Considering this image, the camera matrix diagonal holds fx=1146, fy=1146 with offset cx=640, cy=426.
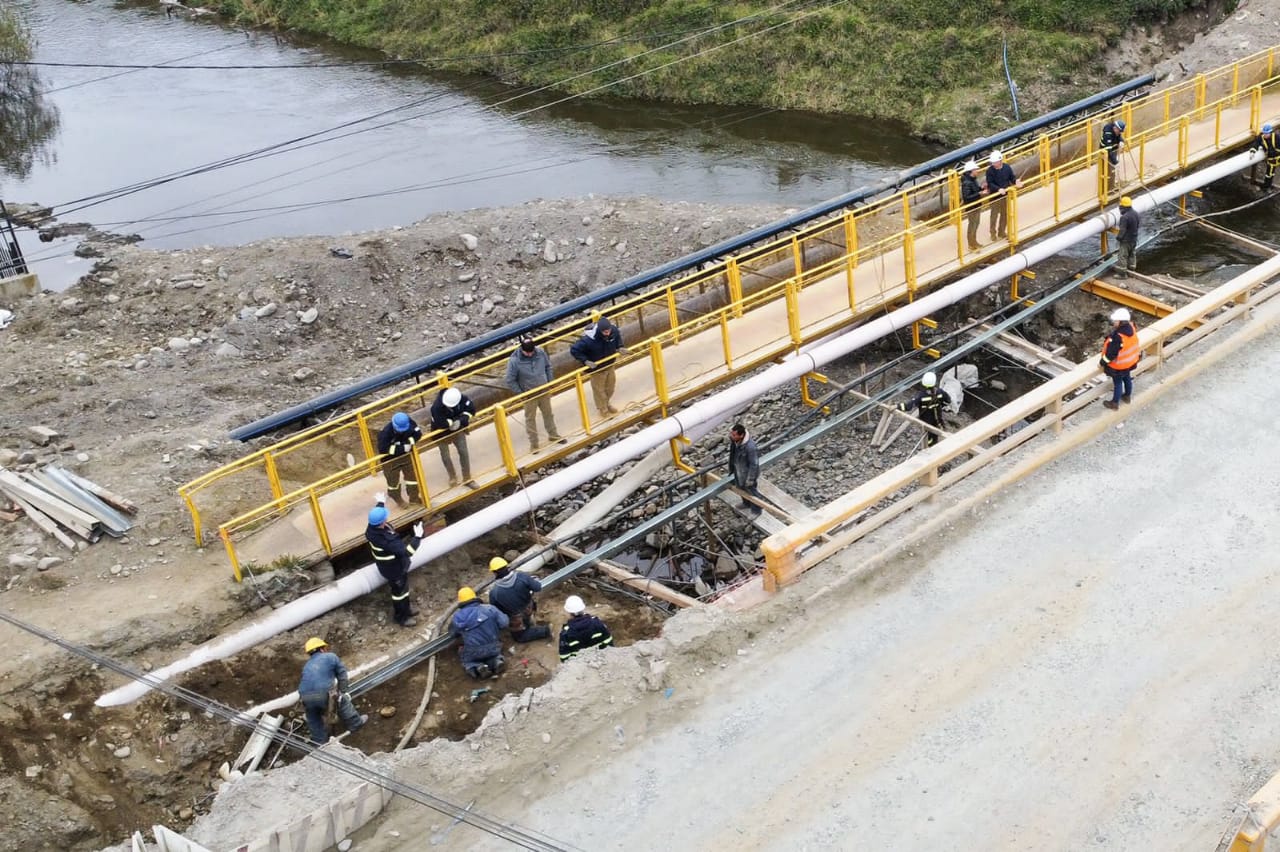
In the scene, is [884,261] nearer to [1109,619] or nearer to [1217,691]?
[1109,619]

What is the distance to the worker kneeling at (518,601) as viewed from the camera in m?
11.7

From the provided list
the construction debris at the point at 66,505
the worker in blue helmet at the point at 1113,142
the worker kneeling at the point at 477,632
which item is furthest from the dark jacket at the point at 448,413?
the worker in blue helmet at the point at 1113,142

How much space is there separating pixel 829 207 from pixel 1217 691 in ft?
36.5

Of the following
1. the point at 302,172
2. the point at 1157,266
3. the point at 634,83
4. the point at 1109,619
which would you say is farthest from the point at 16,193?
the point at 1109,619

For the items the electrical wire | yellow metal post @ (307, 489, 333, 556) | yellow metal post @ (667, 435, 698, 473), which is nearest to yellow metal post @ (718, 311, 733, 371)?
yellow metal post @ (667, 435, 698, 473)

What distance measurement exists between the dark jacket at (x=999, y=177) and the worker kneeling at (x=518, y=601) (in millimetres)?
9250

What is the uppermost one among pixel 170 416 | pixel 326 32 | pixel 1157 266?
pixel 326 32

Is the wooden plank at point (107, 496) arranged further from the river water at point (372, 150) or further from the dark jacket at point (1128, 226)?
the dark jacket at point (1128, 226)

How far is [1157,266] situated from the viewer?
19.8m

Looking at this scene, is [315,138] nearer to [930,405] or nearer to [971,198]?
[971,198]

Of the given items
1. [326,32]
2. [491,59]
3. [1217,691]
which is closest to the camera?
[1217,691]

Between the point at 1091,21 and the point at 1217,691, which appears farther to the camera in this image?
the point at 1091,21

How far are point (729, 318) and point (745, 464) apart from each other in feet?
9.44

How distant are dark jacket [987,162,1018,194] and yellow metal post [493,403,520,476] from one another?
26.9ft
